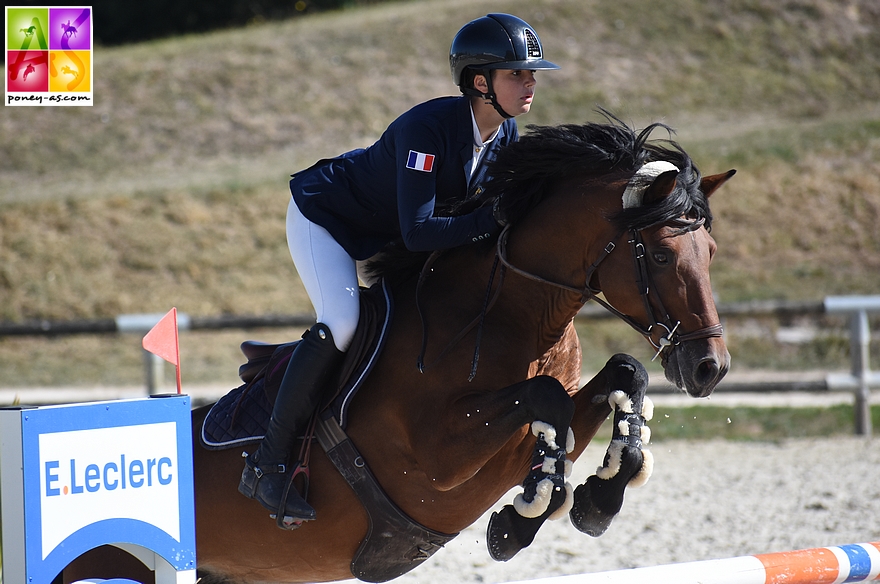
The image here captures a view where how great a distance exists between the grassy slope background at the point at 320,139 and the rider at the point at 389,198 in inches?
326

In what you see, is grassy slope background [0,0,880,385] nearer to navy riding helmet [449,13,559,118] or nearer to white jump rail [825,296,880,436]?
white jump rail [825,296,880,436]

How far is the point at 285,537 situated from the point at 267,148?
15568 mm

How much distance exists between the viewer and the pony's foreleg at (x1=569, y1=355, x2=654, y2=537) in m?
2.79

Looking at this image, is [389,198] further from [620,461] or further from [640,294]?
[620,461]

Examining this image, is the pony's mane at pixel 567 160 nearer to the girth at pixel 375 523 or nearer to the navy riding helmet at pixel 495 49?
the navy riding helmet at pixel 495 49

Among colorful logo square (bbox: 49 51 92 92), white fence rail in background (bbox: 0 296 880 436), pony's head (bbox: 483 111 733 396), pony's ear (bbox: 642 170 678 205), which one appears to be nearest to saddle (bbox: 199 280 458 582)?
pony's head (bbox: 483 111 733 396)

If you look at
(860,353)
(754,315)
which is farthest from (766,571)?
(754,315)

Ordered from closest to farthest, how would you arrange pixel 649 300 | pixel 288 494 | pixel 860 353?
pixel 649 300, pixel 288 494, pixel 860 353

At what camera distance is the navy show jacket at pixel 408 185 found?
292 centimetres

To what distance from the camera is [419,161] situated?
2.89m

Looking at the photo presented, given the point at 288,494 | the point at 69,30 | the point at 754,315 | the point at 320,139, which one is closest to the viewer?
the point at 288,494

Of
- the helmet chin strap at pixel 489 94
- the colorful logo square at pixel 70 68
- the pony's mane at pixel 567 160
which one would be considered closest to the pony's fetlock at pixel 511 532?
the pony's mane at pixel 567 160

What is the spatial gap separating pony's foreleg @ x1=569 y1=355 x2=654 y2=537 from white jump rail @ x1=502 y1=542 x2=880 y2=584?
213 millimetres

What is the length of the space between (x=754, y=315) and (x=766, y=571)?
19.4 ft
